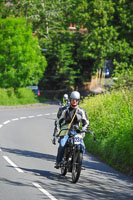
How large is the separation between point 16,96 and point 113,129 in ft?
83.4

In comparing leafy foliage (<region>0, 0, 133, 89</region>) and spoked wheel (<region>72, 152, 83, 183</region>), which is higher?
leafy foliage (<region>0, 0, 133, 89</region>)

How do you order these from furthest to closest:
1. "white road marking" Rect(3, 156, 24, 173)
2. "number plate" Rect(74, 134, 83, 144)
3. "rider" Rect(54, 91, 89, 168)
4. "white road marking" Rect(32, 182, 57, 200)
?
1. "white road marking" Rect(3, 156, 24, 173)
2. "rider" Rect(54, 91, 89, 168)
3. "number plate" Rect(74, 134, 83, 144)
4. "white road marking" Rect(32, 182, 57, 200)

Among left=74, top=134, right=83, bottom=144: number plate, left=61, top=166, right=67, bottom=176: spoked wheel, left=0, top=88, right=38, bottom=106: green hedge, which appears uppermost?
left=74, top=134, right=83, bottom=144: number plate

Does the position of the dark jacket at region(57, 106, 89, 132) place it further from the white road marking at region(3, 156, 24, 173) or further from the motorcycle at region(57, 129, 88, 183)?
the white road marking at region(3, 156, 24, 173)

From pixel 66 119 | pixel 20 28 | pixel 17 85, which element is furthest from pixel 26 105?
pixel 66 119

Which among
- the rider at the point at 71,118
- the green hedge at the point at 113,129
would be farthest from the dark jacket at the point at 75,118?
the green hedge at the point at 113,129

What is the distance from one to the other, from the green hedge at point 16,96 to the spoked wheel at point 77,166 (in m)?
27.9

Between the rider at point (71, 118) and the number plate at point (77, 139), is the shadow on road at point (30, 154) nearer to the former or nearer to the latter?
the rider at point (71, 118)

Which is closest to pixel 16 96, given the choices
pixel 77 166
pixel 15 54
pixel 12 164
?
pixel 15 54

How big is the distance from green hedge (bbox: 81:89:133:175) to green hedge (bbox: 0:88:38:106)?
18215 mm

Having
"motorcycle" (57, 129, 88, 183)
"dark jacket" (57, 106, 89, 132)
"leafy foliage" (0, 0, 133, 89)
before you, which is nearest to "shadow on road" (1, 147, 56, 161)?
"motorcycle" (57, 129, 88, 183)

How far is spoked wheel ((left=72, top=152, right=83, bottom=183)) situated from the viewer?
10.4m

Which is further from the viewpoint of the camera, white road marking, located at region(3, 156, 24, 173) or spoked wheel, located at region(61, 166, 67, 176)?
white road marking, located at region(3, 156, 24, 173)

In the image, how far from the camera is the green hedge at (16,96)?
127 feet
